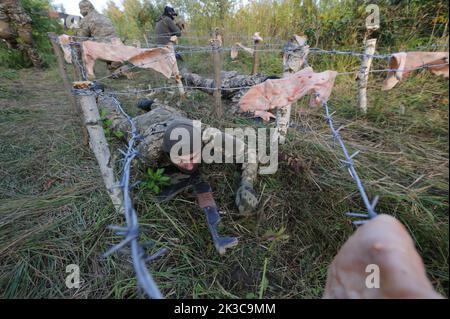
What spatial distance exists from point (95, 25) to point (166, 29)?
170 cm

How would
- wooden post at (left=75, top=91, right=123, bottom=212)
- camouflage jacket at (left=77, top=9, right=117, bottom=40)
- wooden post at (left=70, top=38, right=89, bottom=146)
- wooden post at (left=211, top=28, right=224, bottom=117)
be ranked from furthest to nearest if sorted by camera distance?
camouflage jacket at (left=77, top=9, right=117, bottom=40) → wooden post at (left=211, top=28, right=224, bottom=117) → wooden post at (left=70, top=38, right=89, bottom=146) → wooden post at (left=75, top=91, right=123, bottom=212)

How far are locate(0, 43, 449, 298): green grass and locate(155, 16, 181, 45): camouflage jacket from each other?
4.90 m

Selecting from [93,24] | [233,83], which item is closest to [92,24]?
[93,24]

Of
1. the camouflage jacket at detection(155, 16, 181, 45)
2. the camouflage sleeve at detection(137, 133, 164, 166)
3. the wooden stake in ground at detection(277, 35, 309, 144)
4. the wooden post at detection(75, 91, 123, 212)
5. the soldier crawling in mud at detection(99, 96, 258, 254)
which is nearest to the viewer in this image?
the wooden post at detection(75, 91, 123, 212)

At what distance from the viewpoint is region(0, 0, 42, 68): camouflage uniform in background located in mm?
5816

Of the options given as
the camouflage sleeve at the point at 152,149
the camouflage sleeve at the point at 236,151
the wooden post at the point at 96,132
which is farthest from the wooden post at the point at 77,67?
the camouflage sleeve at the point at 236,151

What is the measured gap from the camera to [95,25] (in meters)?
5.67

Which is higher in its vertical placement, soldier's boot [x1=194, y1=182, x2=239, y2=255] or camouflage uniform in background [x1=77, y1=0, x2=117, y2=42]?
camouflage uniform in background [x1=77, y1=0, x2=117, y2=42]

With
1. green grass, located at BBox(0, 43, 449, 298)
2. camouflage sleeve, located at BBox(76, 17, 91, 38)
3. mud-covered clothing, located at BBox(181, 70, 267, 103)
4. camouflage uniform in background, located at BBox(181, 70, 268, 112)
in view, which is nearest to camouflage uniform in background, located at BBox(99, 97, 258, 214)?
green grass, located at BBox(0, 43, 449, 298)

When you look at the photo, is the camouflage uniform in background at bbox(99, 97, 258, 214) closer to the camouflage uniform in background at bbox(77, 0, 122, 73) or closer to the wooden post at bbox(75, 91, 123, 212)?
the wooden post at bbox(75, 91, 123, 212)

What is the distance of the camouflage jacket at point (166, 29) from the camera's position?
615cm

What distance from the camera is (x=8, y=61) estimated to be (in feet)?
20.4

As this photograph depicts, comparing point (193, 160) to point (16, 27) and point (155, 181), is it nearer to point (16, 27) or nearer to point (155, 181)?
point (155, 181)
